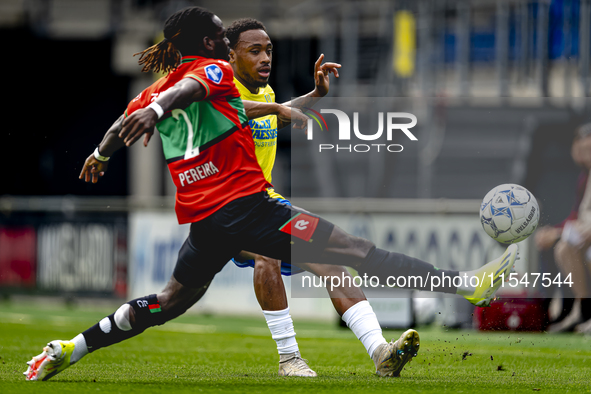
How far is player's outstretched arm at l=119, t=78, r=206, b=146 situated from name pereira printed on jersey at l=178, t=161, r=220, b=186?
344mm

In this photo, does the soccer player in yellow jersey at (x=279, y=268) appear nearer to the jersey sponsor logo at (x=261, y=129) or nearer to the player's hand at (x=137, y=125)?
the jersey sponsor logo at (x=261, y=129)

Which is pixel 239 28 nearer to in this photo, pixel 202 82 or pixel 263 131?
pixel 263 131

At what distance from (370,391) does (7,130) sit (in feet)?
53.3

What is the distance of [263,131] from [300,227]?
1.00 m

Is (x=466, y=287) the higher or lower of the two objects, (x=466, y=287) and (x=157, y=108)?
the lower

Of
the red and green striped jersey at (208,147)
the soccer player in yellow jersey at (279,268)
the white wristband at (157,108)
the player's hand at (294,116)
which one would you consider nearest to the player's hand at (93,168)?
the red and green striped jersey at (208,147)

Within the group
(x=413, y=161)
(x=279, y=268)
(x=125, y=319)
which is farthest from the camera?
(x=413, y=161)

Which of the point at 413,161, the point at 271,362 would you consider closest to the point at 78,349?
the point at 271,362

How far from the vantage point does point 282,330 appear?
16.1 feet

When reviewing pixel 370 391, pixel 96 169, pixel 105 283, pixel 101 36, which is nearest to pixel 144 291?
pixel 105 283

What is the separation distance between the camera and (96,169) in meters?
4.70

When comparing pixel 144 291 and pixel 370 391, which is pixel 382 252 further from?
pixel 144 291

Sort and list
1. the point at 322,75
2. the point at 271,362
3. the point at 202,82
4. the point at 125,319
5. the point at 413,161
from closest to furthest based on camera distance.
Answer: the point at 202,82 → the point at 125,319 → the point at 322,75 → the point at 271,362 → the point at 413,161

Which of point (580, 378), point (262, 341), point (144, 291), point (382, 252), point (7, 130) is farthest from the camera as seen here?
point (7, 130)
